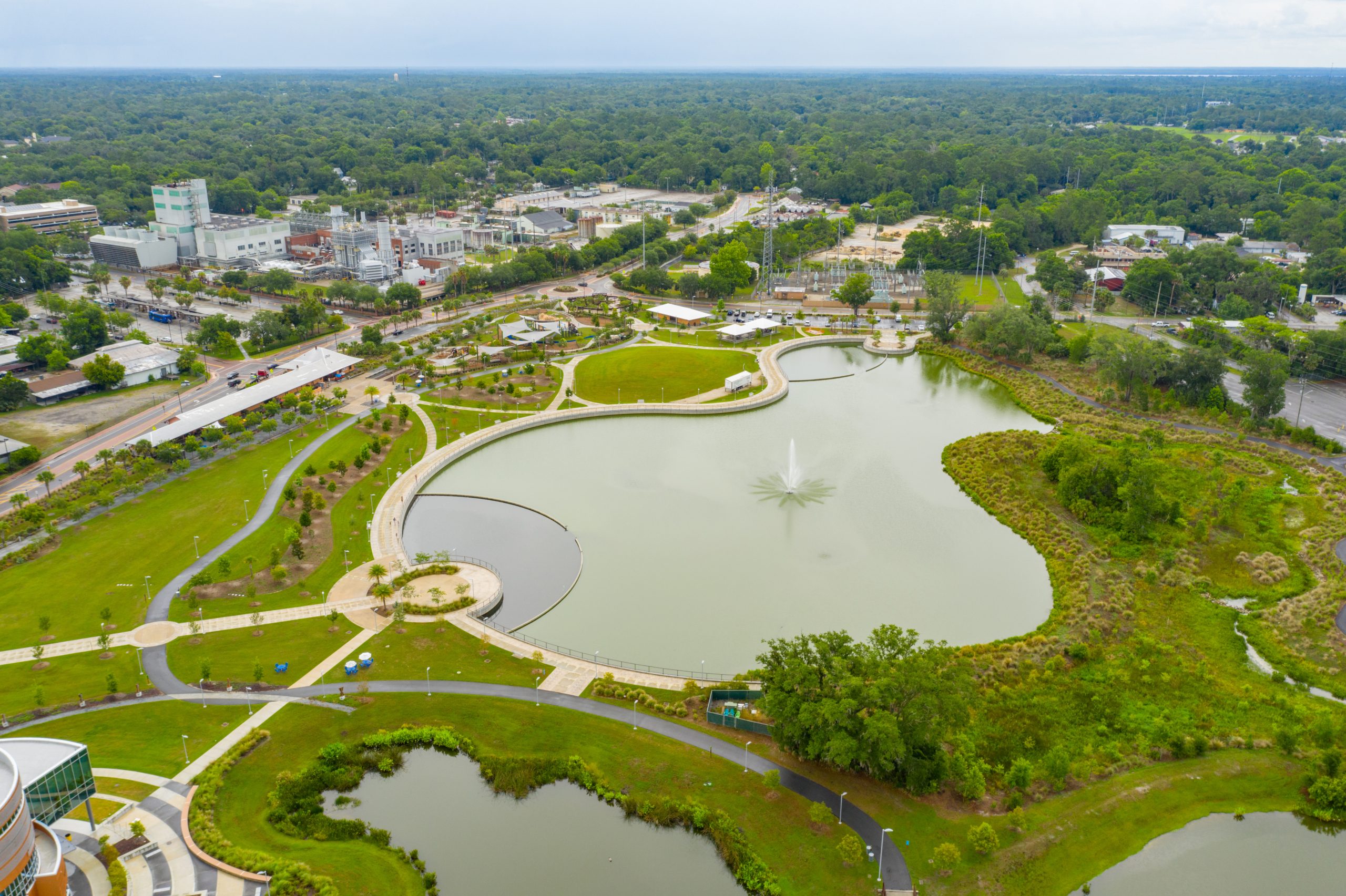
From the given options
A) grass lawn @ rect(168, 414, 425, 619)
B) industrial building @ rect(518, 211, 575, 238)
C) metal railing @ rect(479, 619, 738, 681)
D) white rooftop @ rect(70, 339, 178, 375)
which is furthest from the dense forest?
metal railing @ rect(479, 619, 738, 681)

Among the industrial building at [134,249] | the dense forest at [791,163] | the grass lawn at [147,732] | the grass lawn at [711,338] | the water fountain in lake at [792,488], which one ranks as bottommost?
the grass lawn at [147,732]

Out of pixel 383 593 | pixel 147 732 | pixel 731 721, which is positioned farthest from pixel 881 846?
pixel 147 732

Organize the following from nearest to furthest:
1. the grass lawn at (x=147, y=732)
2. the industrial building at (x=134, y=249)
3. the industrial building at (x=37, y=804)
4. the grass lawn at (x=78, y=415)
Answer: the industrial building at (x=37, y=804)
the grass lawn at (x=147, y=732)
the grass lawn at (x=78, y=415)
the industrial building at (x=134, y=249)

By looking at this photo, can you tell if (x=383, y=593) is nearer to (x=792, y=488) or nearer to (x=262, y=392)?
(x=792, y=488)

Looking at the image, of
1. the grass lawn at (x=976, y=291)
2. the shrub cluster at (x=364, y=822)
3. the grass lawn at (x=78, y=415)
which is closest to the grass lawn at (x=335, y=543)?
the shrub cluster at (x=364, y=822)

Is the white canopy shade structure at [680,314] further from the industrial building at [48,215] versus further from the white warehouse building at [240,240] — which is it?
the industrial building at [48,215]

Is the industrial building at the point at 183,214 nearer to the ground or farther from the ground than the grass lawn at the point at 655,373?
farther from the ground

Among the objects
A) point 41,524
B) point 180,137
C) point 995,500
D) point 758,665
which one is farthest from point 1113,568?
point 180,137

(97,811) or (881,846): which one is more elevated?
(97,811)
